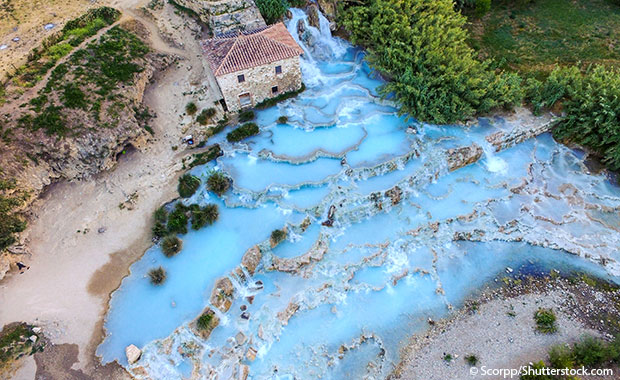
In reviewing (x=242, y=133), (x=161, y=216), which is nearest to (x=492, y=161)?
(x=242, y=133)

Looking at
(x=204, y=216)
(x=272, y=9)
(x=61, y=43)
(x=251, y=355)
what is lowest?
(x=251, y=355)

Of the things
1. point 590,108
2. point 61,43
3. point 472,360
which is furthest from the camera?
point 61,43

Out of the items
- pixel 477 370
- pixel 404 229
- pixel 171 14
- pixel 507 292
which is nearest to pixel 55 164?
pixel 171 14

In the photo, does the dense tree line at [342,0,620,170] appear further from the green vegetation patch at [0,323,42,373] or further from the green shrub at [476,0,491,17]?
the green vegetation patch at [0,323,42,373]

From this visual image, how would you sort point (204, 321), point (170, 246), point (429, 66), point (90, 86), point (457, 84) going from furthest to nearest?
point (429, 66), point (90, 86), point (457, 84), point (170, 246), point (204, 321)

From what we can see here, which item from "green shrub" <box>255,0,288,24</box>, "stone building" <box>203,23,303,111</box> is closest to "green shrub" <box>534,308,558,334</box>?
"stone building" <box>203,23,303,111</box>

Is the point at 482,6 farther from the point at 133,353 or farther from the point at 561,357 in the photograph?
the point at 133,353
